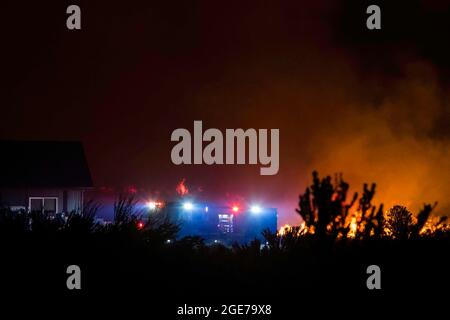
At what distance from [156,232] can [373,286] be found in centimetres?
320

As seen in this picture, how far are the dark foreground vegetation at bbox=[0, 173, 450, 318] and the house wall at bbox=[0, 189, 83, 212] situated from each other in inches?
831

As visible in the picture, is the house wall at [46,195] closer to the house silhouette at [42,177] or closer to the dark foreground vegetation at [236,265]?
Result: the house silhouette at [42,177]

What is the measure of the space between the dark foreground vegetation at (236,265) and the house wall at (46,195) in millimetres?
21107

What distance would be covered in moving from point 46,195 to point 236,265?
23066mm

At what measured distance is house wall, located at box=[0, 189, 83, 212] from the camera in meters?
29.0

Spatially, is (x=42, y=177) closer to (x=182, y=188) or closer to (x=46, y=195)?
(x=46, y=195)

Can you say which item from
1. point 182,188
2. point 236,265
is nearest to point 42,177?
point 236,265

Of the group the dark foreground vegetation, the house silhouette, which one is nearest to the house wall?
the house silhouette

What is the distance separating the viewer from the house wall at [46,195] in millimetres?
28953

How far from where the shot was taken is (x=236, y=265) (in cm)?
803

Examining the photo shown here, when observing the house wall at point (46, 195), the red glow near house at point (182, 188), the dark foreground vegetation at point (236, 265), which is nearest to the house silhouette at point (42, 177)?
the house wall at point (46, 195)
